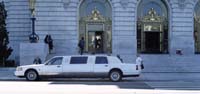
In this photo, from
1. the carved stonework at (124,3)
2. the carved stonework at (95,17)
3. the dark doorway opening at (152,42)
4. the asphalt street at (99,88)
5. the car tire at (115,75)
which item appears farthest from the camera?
the dark doorway opening at (152,42)

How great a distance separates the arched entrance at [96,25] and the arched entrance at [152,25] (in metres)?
3.15

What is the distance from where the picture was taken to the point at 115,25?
52156mm

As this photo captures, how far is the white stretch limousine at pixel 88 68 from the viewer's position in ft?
103

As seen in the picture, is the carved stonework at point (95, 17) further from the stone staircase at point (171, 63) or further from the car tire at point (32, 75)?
the car tire at point (32, 75)

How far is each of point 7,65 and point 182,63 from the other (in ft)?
49.4

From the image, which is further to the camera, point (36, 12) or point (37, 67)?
point (36, 12)

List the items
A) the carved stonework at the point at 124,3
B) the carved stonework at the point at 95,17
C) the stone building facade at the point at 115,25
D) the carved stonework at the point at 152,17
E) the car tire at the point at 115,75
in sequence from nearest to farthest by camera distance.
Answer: the car tire at the point at 115,75, the stone building facade at the point at 115,25, the carved stonework at the point at 124,3, the carved stonework at the point at 95,17, the carved stonework at the point at 152,17

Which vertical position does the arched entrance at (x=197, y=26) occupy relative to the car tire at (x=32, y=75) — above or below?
above

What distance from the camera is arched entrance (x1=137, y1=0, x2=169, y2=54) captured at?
53.7m

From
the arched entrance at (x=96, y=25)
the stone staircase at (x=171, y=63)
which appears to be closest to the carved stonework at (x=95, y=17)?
the arched entrance at (x=96, y=25)

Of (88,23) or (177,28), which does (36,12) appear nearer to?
(88,23)

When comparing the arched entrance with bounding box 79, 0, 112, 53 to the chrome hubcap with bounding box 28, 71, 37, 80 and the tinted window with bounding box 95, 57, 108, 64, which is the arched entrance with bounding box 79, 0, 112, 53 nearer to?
the tinted window with bounding box 95, 57, 108, 64

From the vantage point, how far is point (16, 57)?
5169cm

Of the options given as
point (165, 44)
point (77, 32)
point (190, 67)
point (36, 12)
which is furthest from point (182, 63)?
point (36, 12)
